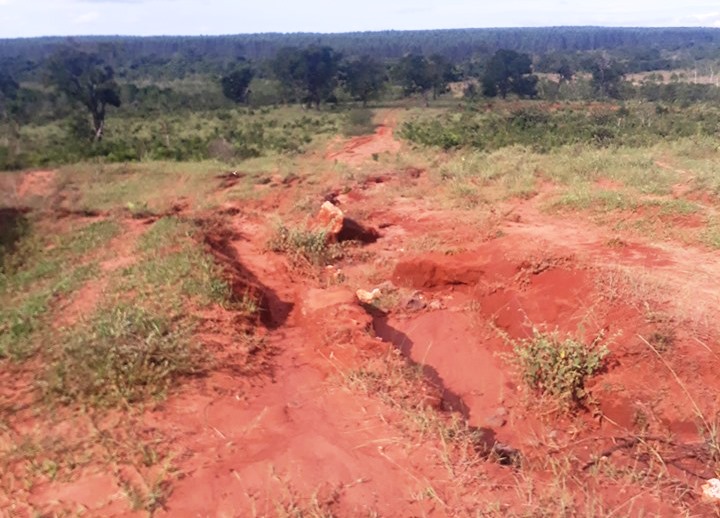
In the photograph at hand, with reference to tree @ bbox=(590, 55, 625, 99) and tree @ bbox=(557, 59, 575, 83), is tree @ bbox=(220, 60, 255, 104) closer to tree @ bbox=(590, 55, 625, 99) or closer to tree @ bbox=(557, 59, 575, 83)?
tree @ bbox=(590, 55, 625, 99)

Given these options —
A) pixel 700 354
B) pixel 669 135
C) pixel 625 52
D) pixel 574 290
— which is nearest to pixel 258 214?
pixel 574 290

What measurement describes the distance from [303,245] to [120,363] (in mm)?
3538

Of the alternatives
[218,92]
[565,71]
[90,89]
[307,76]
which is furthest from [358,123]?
[565,71]

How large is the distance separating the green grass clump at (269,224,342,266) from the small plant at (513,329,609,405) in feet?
10.2

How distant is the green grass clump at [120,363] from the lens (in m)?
4.04

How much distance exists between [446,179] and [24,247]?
6.52 metres

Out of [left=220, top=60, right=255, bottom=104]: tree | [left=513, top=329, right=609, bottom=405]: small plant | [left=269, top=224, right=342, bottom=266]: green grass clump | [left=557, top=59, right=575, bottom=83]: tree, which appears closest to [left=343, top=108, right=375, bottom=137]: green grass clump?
[left=220, top=60, right=255, bottom=104]: tree

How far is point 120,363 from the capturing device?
4.14m

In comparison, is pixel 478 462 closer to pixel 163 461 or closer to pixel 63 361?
pixel 163 461

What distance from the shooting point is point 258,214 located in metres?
9.63

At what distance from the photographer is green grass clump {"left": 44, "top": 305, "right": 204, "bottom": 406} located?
4.04 metres

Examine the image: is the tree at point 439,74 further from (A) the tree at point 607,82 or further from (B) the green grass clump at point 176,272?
(B) the green grass clump at point 176,272

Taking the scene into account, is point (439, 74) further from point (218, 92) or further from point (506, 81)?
Answer: point (218, 92)

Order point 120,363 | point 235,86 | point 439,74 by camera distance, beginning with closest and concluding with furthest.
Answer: point 120,363
point 235,86
point 439,74
